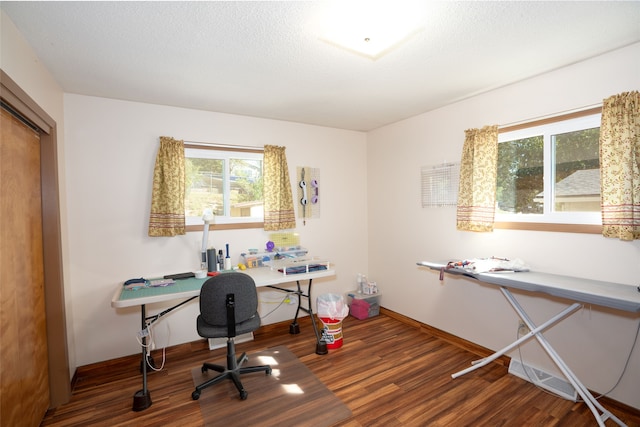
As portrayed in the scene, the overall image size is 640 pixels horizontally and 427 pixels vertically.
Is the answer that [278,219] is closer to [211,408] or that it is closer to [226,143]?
[226,143]

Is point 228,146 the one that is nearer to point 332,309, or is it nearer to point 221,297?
point 221,297

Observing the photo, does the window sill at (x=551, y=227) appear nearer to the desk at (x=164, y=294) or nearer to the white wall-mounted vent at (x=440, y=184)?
the white wall-mounted vent at (x=440, y=184)

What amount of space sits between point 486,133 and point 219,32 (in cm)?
233

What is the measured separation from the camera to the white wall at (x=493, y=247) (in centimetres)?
211

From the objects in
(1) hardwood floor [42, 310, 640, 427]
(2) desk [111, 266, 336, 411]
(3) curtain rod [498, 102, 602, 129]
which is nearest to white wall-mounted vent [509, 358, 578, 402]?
(1) hardwood floor [42, 310, 640, 427]

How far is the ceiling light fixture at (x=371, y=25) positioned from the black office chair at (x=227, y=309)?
1.75 m

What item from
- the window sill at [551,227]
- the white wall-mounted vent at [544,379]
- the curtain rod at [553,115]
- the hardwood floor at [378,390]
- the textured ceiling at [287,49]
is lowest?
the hardwood floor at [378,390]

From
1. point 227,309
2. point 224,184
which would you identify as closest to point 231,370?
point 227,309

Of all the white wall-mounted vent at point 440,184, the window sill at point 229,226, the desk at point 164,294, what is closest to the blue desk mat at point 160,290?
the desk at point 164,294

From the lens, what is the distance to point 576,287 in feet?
6.46

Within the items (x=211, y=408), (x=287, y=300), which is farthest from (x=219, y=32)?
(x=287, y=300)

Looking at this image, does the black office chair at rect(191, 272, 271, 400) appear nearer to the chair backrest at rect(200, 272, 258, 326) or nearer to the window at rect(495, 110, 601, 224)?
the chair backrest at rect(200, 272, 258, 326)

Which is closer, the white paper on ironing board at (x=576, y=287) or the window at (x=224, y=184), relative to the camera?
the white paper on ironing board at (x=576, y=287)

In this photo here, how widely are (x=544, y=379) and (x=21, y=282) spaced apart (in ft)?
12.2
